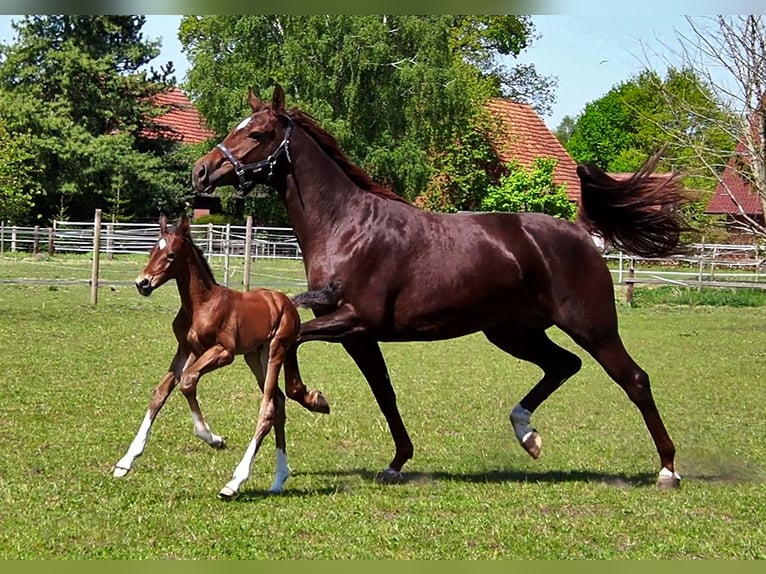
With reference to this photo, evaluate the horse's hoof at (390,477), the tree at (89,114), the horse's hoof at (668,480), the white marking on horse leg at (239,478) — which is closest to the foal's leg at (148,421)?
the white marking on horse leg at (239,478)

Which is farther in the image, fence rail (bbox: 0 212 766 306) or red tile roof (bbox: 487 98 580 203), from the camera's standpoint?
red tile roof (bbox: 487 98 580 203)

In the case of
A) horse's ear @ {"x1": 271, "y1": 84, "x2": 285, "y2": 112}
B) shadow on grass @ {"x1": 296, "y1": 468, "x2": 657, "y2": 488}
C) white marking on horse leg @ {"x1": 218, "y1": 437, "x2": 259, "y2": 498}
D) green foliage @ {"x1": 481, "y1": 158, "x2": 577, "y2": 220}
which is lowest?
green foliage @ {"x1": 481, "y1": 158, "x2": 577, "y2": 220}

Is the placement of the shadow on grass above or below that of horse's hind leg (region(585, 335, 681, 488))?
below

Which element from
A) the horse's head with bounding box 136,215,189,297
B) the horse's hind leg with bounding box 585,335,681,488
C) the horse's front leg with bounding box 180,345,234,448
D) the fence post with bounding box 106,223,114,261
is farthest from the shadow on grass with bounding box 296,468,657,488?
the fence post with bounding box 106,223,114,261

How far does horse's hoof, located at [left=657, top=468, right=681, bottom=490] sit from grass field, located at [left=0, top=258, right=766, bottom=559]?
0.23ft

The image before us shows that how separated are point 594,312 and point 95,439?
3.97 meters

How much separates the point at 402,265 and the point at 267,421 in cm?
150

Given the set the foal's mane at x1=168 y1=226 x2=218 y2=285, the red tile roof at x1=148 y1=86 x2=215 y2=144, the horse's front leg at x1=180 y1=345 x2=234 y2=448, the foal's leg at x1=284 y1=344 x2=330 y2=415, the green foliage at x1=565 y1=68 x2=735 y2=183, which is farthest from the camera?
the red tile roof at x1=148 y1=86 x2=215 y2=144

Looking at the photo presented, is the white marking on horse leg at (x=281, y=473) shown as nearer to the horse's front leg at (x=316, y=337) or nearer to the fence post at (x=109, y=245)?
the horse's front leg at (x=316, y=337)

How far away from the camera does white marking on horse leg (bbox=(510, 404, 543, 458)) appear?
303 inches

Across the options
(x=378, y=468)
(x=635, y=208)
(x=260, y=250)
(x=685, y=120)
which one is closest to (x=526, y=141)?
(x=260, y=250)

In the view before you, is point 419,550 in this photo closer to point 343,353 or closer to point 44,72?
point 343,353

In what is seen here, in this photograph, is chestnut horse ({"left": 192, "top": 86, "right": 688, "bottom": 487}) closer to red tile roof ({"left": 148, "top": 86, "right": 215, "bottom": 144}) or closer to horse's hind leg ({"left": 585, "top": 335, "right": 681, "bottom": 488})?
horse's hind leg ({"left": 585, "top": 335, "right": 681, "bottom": 488})

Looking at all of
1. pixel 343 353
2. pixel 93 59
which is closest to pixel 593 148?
pixel 93 59
